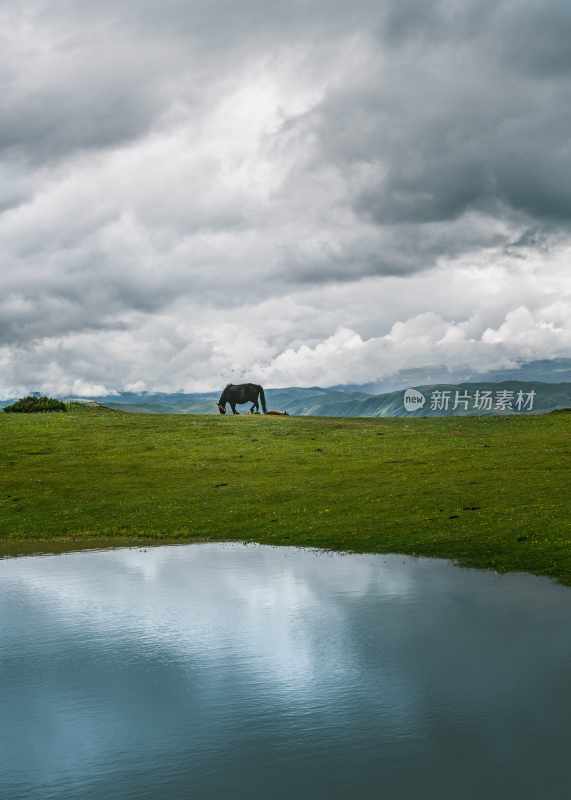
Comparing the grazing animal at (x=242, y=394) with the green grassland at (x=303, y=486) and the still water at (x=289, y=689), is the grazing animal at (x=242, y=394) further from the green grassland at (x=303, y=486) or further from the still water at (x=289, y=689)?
the still water at (x=289, y=689)

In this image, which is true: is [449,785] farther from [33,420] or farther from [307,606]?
[33,420]

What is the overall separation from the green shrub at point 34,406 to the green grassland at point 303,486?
45.4ft

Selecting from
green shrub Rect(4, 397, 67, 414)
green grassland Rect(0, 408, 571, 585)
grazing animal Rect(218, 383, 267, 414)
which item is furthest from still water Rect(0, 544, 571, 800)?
grazing animal Rect(218, 383, 267, 414)

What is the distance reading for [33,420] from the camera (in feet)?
265

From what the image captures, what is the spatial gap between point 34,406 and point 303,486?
59468 millimetres

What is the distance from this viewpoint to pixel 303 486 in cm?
4719

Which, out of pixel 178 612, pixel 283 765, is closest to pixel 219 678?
pixel 283 765

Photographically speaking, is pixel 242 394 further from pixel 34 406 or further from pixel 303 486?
pixel 303 486

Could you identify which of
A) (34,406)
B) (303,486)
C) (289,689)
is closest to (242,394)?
(34,406)

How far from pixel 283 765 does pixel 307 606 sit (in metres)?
9.68

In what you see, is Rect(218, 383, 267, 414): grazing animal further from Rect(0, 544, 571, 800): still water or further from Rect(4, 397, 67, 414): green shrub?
Rect(0, 544, 571, 800): still water

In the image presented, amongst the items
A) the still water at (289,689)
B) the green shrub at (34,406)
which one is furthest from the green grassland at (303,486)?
the green shrub at (34,406)

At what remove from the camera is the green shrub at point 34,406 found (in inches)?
3745

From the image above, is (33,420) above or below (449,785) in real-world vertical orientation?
above
